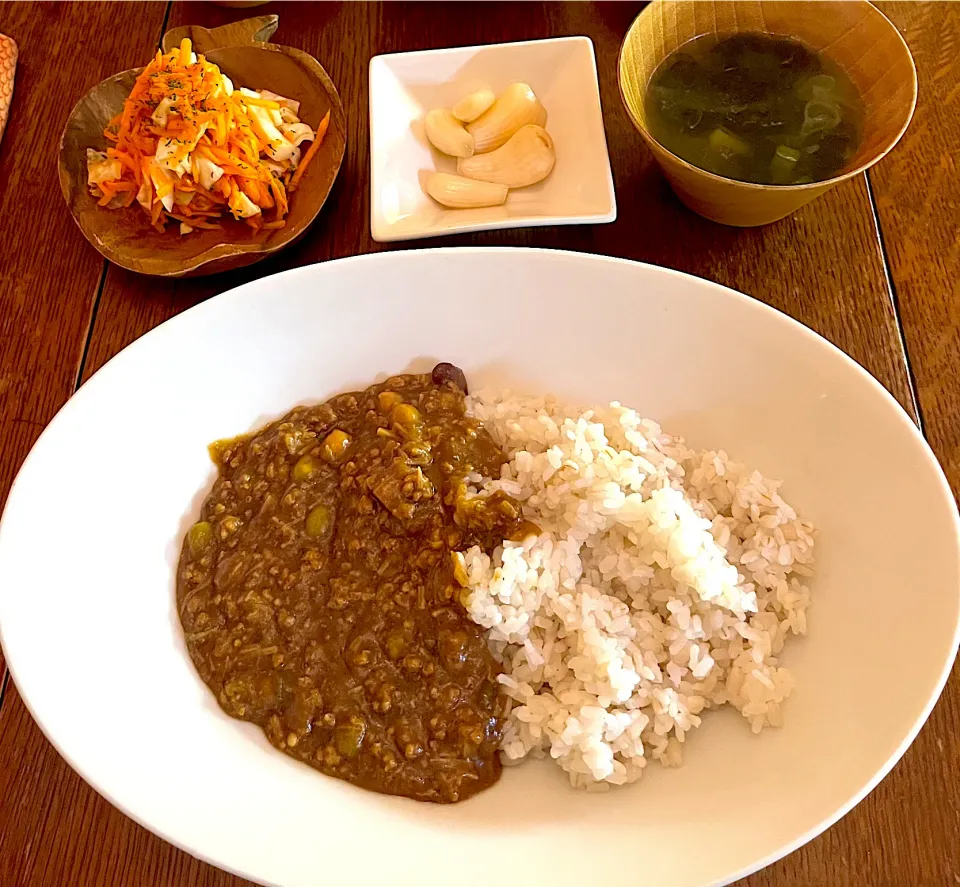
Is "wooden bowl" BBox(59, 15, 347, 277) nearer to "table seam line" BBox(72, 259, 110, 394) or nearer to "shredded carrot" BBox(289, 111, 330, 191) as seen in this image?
"shredded carrot" BBox(289, 111, 330, 191)

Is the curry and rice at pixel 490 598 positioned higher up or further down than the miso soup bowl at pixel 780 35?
further down

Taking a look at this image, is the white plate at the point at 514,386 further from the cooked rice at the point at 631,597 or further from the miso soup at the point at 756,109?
the miso soup at the point at 756,109

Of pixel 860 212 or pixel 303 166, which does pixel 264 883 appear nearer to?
pixel 303 166

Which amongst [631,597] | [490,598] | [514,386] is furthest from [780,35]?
[490,598]

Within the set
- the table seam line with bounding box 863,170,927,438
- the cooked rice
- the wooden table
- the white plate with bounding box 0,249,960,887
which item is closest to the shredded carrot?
the wooden table

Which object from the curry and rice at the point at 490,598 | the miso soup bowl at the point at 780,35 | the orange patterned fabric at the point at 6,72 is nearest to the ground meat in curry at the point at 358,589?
the curry and rice at the point at 490,598
